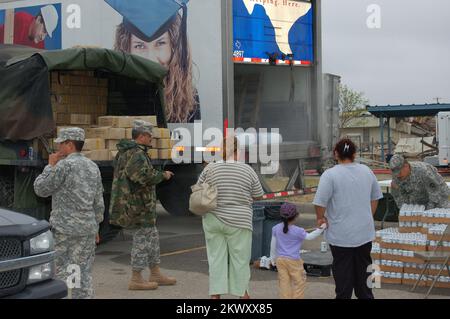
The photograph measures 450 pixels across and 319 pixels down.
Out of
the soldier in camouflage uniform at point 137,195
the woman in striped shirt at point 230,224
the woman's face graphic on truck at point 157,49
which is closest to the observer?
the woman in striped shirt at point 230,224

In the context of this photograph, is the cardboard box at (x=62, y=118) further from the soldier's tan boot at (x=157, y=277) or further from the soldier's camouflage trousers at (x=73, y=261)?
the soldier's camouflage trousers at (x=73, y=261)

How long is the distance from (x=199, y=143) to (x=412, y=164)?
4.17 m

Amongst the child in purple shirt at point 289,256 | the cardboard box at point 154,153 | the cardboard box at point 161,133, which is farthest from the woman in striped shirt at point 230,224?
the cardboard box at point 161,133

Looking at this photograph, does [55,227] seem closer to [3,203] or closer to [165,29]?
[3,203]

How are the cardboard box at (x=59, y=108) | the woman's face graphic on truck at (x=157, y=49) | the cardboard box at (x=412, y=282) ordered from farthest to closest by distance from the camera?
the woman's face graphic on truck at (x=157, y=49)
the cardboard box at (x=59, y=108)
the cardboard box at (x=412, y=282)

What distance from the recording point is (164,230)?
1330 centimetres

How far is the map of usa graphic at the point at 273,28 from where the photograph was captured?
12016mm

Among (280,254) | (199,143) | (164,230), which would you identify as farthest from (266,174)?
(280,254)

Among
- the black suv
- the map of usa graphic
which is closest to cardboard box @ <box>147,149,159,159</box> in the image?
the map of usa graphic

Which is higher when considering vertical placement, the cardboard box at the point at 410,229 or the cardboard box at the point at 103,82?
the cardboard box at the point at 103,82

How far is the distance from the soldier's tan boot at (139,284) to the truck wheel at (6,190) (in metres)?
3.45

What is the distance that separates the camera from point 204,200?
679 cm

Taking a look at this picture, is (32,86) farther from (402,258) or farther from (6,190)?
(402,258)

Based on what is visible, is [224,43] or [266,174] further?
[266,174]
